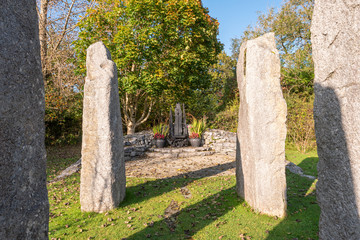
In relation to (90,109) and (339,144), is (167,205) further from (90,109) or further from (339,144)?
(339,144)

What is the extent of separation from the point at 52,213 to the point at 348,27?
5.40 m

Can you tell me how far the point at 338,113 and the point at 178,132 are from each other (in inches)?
421

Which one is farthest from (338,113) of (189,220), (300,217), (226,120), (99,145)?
(226,120)

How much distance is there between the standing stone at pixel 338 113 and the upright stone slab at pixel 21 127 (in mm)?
2182

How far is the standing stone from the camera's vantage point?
141cm

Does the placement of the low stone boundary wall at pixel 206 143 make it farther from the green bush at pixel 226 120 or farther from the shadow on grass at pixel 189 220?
the shadow on grass at pixel 189 220

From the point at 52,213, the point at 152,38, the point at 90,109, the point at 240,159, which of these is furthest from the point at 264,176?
the point at 152,38

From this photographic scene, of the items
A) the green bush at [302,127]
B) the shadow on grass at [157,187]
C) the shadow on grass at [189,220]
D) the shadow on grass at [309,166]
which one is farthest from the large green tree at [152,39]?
the shadow on grass at [189,220]

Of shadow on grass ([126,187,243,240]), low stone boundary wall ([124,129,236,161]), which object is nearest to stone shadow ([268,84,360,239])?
shadow on grass ([126,187,243,240])

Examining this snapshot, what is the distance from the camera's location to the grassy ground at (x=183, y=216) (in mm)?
3568

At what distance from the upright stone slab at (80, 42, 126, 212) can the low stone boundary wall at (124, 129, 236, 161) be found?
18.5 feet

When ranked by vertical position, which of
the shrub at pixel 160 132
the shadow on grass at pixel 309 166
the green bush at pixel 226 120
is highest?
the green bush at pixel 226 120

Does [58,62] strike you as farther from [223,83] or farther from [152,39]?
[223,83]

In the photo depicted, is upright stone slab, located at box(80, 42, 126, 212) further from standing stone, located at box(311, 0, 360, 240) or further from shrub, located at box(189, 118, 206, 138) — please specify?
shrub, located at box(189, 118, 206, 138)
